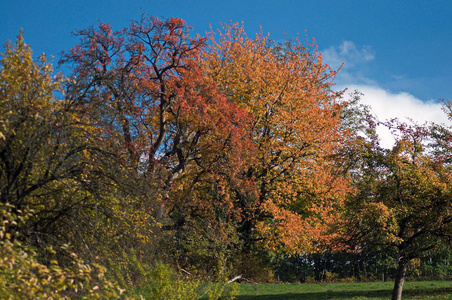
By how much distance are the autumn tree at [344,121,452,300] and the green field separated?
244 cm

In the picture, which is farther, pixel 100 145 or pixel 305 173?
pixel 305 173

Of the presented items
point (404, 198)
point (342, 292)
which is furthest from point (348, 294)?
point (404, 198)

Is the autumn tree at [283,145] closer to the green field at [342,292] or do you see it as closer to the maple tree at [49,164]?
the green field at [342,292]

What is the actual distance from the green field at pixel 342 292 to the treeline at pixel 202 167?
1.49 metres

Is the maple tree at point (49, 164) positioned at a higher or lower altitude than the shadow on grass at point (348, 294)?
higher

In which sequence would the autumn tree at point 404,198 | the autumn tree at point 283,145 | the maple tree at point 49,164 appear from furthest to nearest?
the autumn tree at point 283,145 → the autumn tree at point 404,198 → the maple tree at point 49,164

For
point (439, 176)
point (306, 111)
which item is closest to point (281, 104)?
point (306, 111)

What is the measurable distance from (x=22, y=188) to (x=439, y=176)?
1559 cm

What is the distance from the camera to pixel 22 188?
10500mm

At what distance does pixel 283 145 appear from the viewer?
91.2 feet

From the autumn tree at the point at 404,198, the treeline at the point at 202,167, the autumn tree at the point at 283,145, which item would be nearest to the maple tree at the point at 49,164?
the treeline at the point at 202,167

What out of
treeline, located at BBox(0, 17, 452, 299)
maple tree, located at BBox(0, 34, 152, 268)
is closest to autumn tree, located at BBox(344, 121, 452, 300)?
treeline, located at BBox(0, 17, 452, 299)

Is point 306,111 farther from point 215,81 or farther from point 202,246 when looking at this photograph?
point 202,246

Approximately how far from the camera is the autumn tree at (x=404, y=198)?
1830 cm
